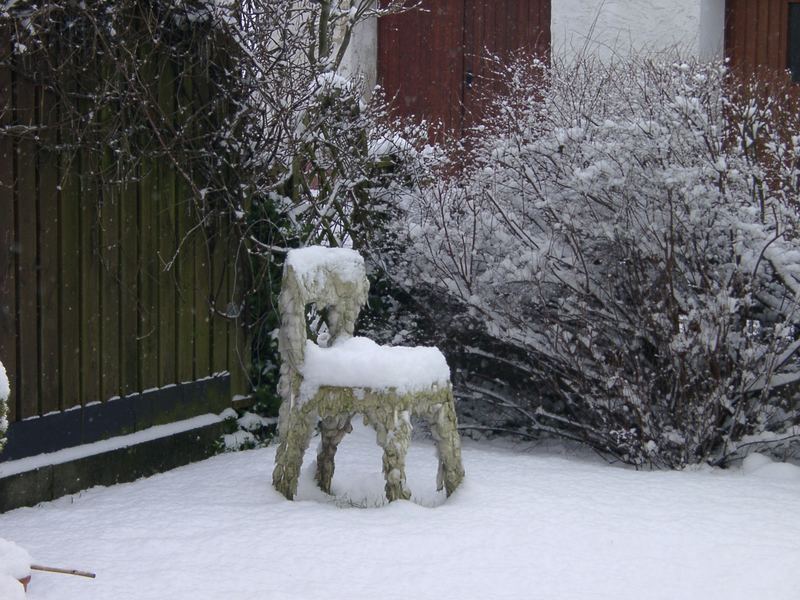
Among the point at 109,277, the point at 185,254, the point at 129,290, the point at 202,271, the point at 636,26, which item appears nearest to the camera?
the point at 109,277

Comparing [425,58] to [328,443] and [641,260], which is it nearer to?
[641,260]

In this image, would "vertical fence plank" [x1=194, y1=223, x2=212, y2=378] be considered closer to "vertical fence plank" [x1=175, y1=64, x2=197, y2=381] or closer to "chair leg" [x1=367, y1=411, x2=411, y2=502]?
"vertical fence plank" [x1=175, y1=64, x2=197, y2=381]

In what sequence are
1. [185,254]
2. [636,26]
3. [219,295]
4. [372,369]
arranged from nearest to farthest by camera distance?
[372,369] → [185,254] → [219,295] → [636,26]

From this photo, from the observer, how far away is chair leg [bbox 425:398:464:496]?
4641 millimetres

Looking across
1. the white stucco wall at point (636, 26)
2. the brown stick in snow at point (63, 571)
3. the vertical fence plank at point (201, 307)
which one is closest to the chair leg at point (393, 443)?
the brown stick in snow at point (63, 571)

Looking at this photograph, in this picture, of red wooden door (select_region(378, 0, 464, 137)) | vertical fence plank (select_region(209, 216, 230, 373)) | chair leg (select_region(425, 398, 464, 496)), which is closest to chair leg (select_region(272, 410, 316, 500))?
chair leg (select_region(425, 398, 464, 496))

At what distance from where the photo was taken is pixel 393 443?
4504 millimetres

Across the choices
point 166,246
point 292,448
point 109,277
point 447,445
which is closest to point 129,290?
point 109,277

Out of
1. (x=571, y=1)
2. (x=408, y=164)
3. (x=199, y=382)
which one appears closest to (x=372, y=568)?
(x=199, y=382)

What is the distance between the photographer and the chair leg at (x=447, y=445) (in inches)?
183

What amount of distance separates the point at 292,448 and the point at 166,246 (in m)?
1.54

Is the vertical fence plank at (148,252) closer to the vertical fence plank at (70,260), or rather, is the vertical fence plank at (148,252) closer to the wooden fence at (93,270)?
the wooden fence at (93,270)

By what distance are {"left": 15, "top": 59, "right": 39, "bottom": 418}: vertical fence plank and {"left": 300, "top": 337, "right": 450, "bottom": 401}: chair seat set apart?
47.2 inches

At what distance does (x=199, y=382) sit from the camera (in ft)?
19.6
